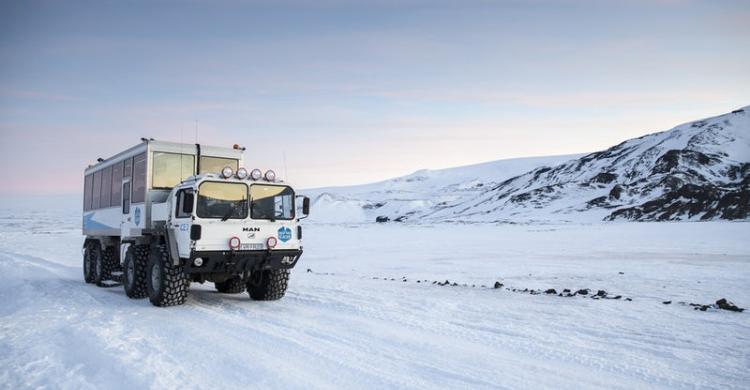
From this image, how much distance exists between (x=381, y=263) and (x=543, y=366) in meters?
17.3

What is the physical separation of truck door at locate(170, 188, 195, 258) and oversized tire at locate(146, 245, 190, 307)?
0.46 metres

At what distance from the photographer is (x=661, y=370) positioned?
6.43m

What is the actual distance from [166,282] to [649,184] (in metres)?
133

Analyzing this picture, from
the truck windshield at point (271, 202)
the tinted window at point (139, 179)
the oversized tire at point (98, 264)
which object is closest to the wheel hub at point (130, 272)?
the tinted window at point (139, 179)

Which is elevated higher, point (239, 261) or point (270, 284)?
point (239, 261)

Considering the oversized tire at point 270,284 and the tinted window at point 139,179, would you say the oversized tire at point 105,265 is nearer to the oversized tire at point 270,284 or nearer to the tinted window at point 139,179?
the tinted window at point 139,179

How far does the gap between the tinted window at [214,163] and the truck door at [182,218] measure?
2.00 meters

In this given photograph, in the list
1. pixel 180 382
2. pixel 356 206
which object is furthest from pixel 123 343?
pixel 356 206

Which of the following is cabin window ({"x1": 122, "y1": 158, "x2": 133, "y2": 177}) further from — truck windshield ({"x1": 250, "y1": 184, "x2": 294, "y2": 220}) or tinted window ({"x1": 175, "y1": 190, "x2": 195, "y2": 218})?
truck windshield ({"x1": 250, "y1": 184, "x2": 294, "y2": 220})

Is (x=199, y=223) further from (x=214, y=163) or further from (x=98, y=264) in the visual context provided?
(x=98, y=264)

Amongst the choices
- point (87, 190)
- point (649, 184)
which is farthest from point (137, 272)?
point (649, 184)

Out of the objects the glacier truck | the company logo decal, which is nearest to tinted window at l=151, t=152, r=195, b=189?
the glacier truck

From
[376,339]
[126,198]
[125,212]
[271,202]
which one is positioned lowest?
[376,339]

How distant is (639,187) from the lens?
405ft
